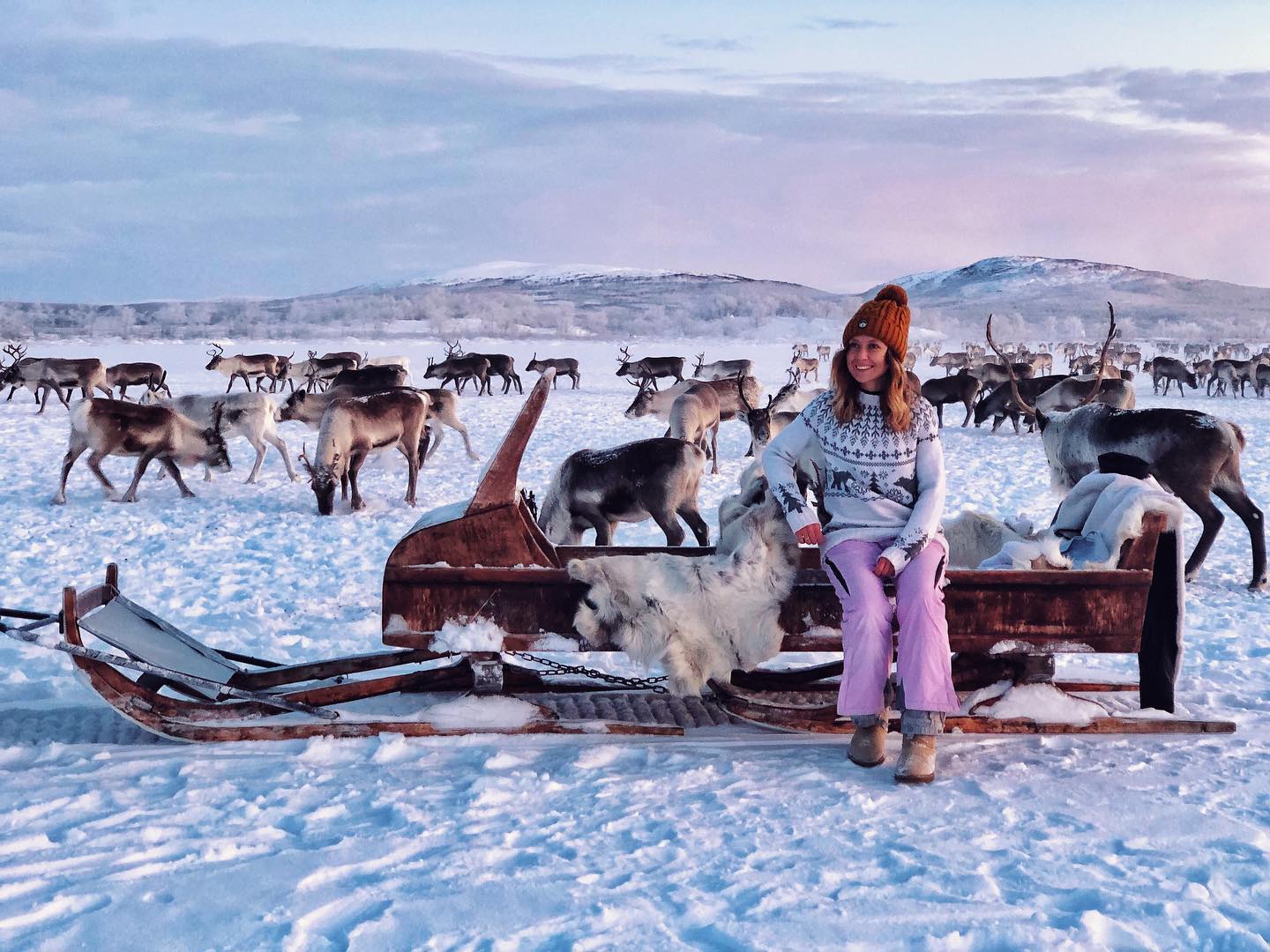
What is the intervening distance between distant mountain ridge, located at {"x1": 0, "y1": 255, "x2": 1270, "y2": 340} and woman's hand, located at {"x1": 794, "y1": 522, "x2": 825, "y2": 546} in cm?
7881

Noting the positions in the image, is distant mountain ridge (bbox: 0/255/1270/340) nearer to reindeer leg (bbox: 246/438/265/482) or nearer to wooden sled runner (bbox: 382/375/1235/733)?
reindeer leg (bbox: 246/438/265/482)

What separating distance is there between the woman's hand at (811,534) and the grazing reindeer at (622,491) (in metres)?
3.47

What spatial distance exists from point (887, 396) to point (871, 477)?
289 millimetres

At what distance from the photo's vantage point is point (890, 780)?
3625mm

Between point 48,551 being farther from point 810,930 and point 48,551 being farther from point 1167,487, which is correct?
point 1167,487

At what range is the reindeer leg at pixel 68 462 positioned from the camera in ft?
35.2

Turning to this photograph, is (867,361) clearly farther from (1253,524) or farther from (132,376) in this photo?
(132,376)

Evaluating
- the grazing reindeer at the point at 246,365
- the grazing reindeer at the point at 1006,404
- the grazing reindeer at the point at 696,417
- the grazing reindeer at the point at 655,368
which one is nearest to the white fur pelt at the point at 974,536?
the grazing reindeer at the point at 696,417

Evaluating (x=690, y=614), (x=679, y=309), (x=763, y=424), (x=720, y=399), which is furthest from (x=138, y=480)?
(x=679, y=309)

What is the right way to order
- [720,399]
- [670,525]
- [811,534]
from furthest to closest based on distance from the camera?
[720,399] < [670,525] < [811,534]

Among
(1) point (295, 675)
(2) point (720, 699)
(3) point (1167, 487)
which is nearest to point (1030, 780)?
(2) point (720, 699)

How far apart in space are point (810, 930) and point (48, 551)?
750cm

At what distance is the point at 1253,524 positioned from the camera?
7258mm

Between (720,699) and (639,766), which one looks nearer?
(639,766)
